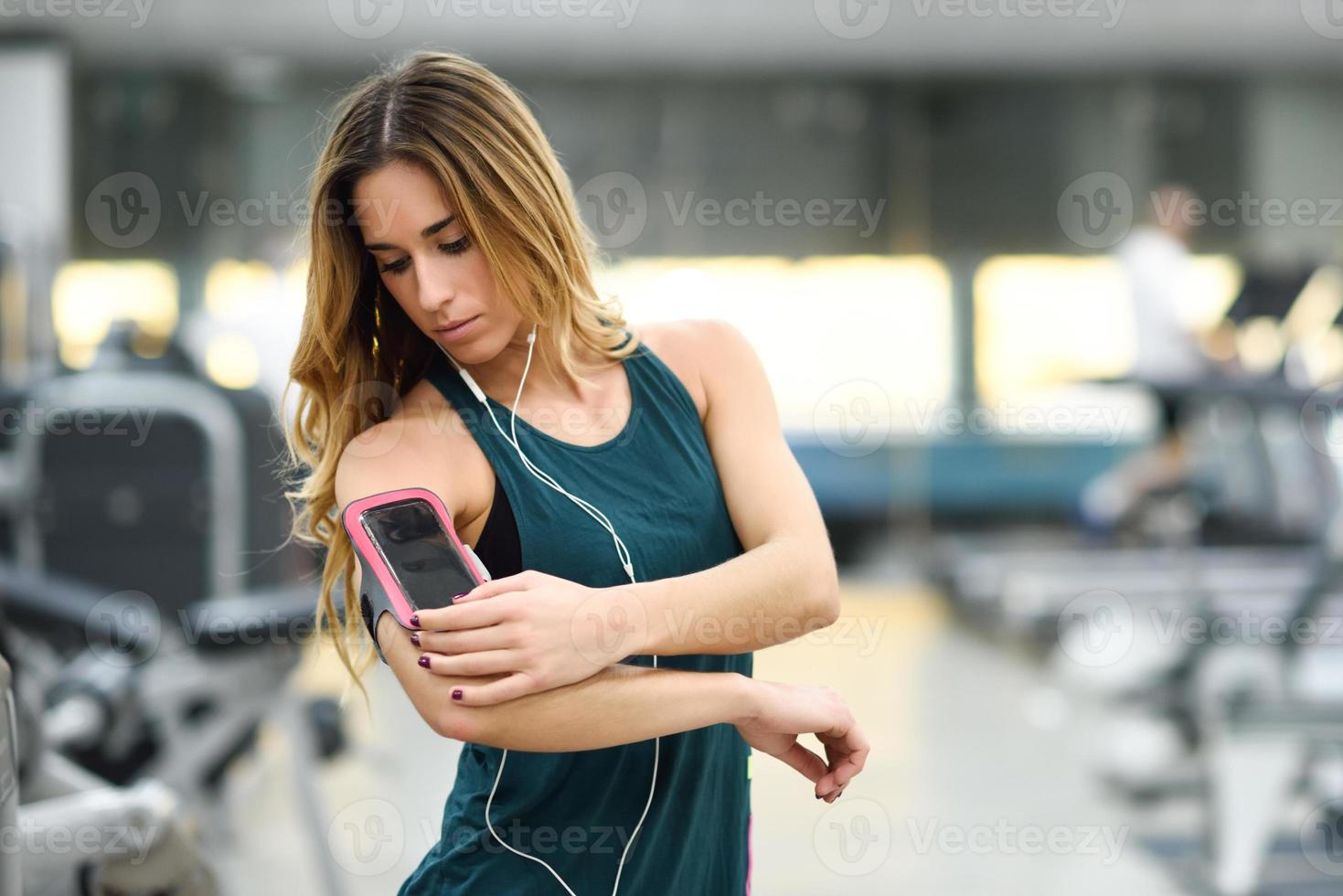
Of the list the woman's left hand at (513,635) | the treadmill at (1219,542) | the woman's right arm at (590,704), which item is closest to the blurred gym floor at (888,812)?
the treadmill at (1219,542)

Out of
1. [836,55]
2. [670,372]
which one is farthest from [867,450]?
[670,372]

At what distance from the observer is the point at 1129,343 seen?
8672 millimetres

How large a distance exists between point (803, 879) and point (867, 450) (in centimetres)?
546

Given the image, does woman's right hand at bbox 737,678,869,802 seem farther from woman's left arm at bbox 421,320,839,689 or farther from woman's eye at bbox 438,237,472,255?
woman's eye at bbox 438,237,472,255

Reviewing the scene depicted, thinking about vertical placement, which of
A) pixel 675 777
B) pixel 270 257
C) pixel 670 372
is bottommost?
pixel 675 777

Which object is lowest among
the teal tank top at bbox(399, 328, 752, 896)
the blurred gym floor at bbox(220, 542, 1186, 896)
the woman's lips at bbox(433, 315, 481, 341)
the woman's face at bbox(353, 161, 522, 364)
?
the blurred gym floor at bbox(220, 542, 1186, 896)

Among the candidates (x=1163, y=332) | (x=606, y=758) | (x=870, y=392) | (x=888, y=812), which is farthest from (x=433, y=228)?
(x=870, y=392)

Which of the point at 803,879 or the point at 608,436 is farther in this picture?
the point at 803,879

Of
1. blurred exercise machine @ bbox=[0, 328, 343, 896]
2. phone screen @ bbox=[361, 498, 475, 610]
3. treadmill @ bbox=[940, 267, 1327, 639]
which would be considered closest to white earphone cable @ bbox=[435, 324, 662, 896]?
phone screen @ bbox=[361, 498, 475, 610]

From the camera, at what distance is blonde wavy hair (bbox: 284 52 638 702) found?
0.94 metres

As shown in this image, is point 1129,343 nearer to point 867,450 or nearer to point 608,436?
point 867,450

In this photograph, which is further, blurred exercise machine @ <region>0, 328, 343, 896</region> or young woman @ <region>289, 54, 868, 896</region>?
blurred exercise machine @ <region>0, 328, 343, 896</region>

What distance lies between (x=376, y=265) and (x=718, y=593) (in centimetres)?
40

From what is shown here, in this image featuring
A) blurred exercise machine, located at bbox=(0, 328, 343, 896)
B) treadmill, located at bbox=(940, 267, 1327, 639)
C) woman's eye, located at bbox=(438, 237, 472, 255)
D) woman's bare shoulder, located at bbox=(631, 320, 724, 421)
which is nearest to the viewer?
woman's eye, located at bbox=(438, 237, 472, 255)
